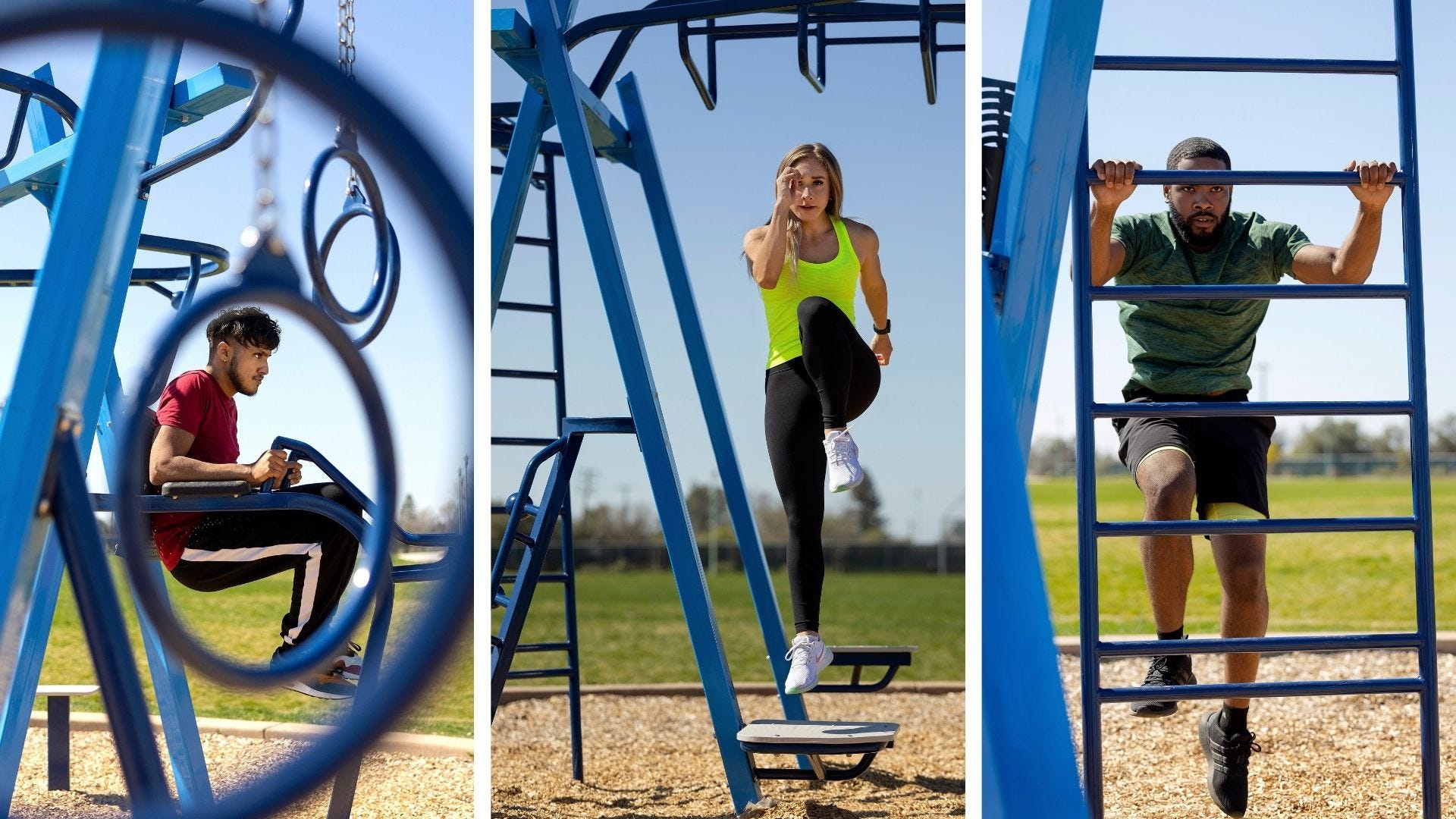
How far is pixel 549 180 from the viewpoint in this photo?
473 cm

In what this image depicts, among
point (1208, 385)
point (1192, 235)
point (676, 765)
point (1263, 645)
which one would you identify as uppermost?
point (1192, 235)

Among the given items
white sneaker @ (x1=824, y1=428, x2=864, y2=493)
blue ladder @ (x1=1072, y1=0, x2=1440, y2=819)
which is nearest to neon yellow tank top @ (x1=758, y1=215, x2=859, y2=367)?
white sneaker @ (x1=824, y1=428, x2=864, y2=493)

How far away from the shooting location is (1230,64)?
8.34 feet

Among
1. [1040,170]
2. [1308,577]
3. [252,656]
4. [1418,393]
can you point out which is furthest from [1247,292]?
[1308,577]

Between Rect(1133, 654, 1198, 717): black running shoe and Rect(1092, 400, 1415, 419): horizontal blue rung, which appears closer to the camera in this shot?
Rect(1092, 400, 1415, 419): horizontal blue rung

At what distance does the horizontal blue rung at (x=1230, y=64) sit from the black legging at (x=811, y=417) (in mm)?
1053

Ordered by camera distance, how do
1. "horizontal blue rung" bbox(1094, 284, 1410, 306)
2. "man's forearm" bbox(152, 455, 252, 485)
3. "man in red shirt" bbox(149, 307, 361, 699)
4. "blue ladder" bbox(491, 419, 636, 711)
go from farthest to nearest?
"blue ladder" bbox(491, 419, 636, 711) → "man in red shirt" bbox(149, 307, 361, 699) → "man's forearm" bbox(152, 455, 252, 485) → "horizontal blue rung" bbox(1094, 284, 1410, 306)

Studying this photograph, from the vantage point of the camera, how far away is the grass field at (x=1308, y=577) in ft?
34.1

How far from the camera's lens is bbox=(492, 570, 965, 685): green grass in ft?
45.9

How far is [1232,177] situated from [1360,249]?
0.54 meters

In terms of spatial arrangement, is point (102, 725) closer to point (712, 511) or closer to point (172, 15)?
point (172, 15)

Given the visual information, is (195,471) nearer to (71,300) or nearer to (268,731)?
(71,300)

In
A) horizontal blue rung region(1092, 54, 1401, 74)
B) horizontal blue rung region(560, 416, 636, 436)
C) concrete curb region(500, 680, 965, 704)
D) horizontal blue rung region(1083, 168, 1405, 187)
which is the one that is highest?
horizontal blue rung region(1092, 54, 1401, 74)

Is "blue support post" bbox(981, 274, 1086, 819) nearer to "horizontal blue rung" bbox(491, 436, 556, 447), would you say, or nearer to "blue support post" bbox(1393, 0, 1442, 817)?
"blue support post" bbox(1393, 0, 1442, 817)
